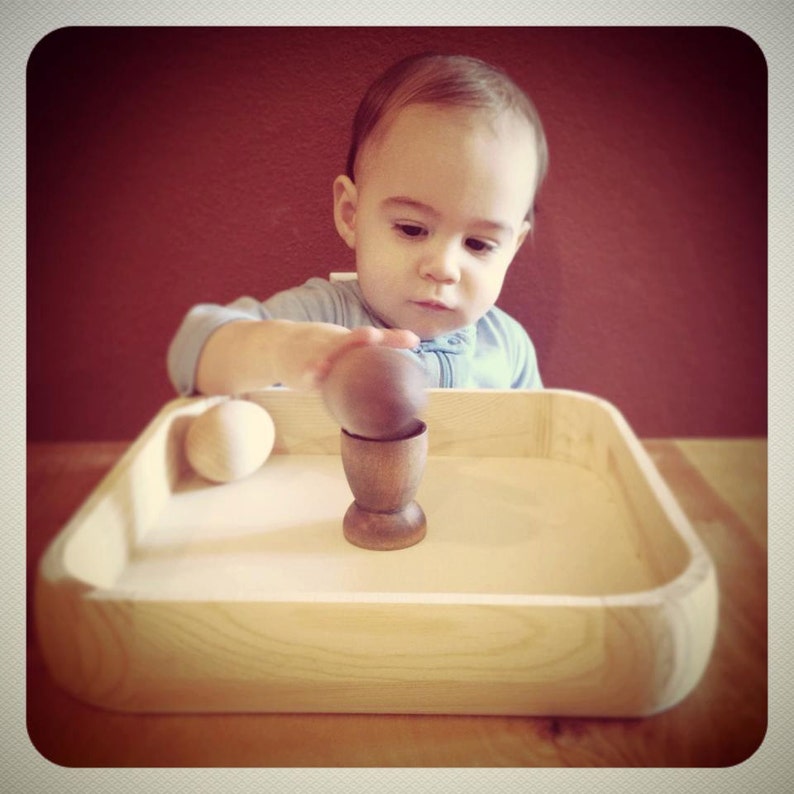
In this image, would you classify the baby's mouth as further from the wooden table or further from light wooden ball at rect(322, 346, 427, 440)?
the wooden table

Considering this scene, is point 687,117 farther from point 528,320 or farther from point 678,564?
point 678,564

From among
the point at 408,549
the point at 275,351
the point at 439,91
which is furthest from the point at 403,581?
the point at 439,91

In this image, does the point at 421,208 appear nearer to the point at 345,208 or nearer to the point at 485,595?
the point at 345,208

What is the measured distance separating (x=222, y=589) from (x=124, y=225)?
8.6 inches

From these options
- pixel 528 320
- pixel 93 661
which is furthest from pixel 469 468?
pixel 93 661

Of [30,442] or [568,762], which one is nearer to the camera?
[568,762]

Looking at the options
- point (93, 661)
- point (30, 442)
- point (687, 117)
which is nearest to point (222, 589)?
point (93, 661)

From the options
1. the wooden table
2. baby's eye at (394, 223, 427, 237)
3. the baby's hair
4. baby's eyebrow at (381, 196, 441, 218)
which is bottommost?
the wooden table

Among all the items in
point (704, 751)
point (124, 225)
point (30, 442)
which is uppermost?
point (124, 225)

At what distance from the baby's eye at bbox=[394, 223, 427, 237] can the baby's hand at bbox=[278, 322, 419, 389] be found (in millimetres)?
55

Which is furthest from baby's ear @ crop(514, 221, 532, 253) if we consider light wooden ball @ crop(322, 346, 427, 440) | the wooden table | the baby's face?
the wooden table

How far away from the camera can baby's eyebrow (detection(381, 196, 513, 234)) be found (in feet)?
1.22

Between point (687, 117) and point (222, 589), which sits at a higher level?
point (687, 117)

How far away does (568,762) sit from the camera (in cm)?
32
